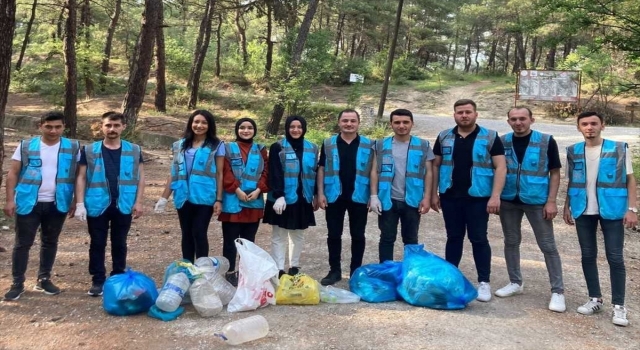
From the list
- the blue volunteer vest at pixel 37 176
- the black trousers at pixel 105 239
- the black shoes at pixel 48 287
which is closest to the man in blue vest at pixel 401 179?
the black trousers at pixel 105 239

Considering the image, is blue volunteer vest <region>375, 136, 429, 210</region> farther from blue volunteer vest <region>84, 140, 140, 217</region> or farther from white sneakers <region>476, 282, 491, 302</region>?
blue volunteer vest <region>84, 140, 140, 217</region>

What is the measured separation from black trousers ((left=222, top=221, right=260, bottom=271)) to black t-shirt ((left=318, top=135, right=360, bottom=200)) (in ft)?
2.78

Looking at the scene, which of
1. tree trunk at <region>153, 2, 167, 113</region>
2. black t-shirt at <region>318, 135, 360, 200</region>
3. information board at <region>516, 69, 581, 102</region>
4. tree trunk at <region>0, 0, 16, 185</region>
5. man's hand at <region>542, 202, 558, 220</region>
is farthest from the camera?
information board at <region>516, 69, 581, 102</region>

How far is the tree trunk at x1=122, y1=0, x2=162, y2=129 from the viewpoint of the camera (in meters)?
10.6

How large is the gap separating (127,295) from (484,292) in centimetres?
291

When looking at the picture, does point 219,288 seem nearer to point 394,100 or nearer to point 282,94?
point 282,94

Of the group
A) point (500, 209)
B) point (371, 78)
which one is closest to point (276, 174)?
point (500, 209)

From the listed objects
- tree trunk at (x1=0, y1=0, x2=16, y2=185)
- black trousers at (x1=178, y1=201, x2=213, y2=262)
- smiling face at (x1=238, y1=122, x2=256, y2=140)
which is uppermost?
tree trunk at (x1=0, y1=0, x2=16, y2=185)

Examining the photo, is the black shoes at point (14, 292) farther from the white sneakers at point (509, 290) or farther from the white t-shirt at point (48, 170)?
the white sneakers at point (509, 290)

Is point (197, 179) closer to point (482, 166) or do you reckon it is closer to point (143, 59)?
point (482, 166)

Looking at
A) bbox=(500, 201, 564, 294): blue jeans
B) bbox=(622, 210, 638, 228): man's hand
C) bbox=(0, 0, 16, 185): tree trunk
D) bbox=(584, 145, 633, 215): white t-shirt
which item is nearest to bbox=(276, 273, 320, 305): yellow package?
bbox=(500, 201, 564, 294): blue jeans

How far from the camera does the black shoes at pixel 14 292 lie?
3.84 meters

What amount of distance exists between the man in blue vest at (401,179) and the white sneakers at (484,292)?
75 centimetres

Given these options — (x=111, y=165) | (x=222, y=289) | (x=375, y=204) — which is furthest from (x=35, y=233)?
(x=375, y=204)
